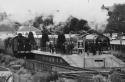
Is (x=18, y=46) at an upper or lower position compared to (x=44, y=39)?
lower

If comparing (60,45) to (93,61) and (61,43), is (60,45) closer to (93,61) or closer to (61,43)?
(61,43)

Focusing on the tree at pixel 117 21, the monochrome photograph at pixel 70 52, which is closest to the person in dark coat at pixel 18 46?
the monochrome photograph at pixel 70 52

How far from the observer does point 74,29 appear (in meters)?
39.6

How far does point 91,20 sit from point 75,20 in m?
3.51

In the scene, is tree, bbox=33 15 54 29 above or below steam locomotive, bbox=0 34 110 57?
above

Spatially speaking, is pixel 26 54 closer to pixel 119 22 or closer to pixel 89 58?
pixel 89 58

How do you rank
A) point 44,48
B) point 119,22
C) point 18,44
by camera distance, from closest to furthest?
point 18,44
point 44,48
point 119,22

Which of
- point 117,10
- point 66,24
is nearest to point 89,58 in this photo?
point 66,24

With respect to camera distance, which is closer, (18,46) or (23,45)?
(18,46)

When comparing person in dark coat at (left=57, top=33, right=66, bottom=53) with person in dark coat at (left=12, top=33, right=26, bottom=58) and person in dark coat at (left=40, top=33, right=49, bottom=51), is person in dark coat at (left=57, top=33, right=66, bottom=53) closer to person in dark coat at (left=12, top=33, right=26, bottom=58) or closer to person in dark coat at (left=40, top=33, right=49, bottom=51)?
person in dark coat at (left=12, top=33, right=26, bottom=58)

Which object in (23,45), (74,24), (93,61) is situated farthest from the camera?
(74,24)

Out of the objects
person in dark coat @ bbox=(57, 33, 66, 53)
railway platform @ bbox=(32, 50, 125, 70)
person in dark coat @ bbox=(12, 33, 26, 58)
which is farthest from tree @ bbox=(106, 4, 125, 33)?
railway platform @ bbox=(32, 50, 125, 70)

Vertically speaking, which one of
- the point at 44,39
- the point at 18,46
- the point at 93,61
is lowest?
the point at 93,61

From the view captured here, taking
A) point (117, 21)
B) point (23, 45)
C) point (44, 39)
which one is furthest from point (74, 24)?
point (117, 21)
